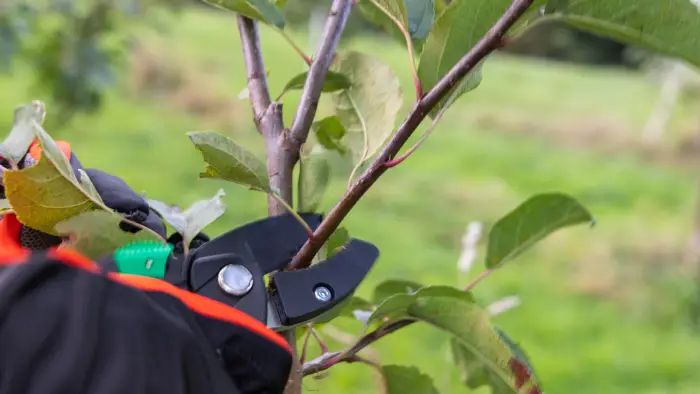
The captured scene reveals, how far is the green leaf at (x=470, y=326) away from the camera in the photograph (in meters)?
0.37

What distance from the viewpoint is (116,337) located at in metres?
0.29

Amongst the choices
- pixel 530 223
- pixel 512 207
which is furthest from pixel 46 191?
pixel 512 207

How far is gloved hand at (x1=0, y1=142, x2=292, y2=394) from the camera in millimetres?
280

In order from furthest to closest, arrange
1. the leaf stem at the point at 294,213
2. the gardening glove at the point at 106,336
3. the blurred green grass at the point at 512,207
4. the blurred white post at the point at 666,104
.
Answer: the blurred white post at the point at 666,104 < the blurred green grass at the point at 512,207 < the leaf stem at the point at 294,213 < the gardening glove at the point at 106,336

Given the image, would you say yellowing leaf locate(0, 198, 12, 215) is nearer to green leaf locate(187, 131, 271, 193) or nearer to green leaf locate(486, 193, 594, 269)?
green leaf locate(187, 131, 271, 193)

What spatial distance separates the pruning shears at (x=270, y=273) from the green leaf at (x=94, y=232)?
30 mm

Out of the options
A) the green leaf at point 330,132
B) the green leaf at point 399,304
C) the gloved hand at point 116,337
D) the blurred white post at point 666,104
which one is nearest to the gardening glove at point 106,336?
the gloved hand at point 116,337

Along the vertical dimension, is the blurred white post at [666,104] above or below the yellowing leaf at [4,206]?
below

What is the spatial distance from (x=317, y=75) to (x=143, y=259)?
16 cm

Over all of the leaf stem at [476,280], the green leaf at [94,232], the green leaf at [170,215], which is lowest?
the leaf stem at [476,280]

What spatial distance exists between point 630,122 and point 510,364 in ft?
16.5

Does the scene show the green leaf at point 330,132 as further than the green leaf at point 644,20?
Yes

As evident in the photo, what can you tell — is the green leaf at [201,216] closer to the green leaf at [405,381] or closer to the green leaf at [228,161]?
the green leaf at [228,161]

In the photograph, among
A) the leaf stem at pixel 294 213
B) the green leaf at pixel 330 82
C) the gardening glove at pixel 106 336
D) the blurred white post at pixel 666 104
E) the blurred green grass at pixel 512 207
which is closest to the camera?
the gardening glove at pixel 106 336
